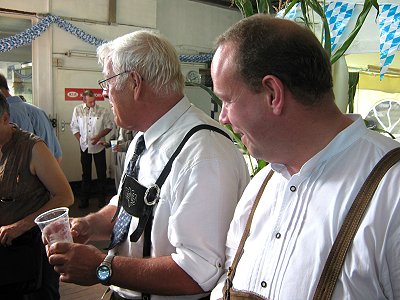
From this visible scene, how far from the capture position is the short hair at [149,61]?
139 cm

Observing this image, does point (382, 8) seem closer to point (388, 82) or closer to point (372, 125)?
point (372, 125)

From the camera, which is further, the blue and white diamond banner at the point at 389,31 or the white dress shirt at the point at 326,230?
the blue and white diamond banner at the point at 389,31

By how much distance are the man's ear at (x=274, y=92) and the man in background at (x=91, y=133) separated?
5.65m

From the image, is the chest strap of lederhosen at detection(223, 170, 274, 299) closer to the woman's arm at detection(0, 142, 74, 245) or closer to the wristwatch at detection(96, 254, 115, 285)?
the wristwatch at detection(96, 254, 115, 285)

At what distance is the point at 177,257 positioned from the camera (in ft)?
3.94

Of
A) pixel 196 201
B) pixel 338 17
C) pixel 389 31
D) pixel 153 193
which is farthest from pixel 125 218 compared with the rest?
pixel 389 31

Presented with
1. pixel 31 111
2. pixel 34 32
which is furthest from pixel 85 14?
pixel 31 111

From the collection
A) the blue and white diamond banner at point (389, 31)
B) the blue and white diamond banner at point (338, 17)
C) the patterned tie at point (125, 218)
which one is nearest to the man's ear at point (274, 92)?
the patterned tie at point (125, 218)

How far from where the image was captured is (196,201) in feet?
3.90

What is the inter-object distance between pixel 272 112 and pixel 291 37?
6.8 inches

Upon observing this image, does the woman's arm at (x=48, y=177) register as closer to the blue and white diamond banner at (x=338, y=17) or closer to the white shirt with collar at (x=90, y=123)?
the blue and white diamond banner at (x=338, y=17)

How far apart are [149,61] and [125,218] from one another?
0.57 meters

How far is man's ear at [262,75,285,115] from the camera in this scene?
0.88 metres

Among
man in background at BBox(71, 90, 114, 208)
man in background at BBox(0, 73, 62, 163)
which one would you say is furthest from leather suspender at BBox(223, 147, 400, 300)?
man in background at BBox(71, 90, 114, 208)
